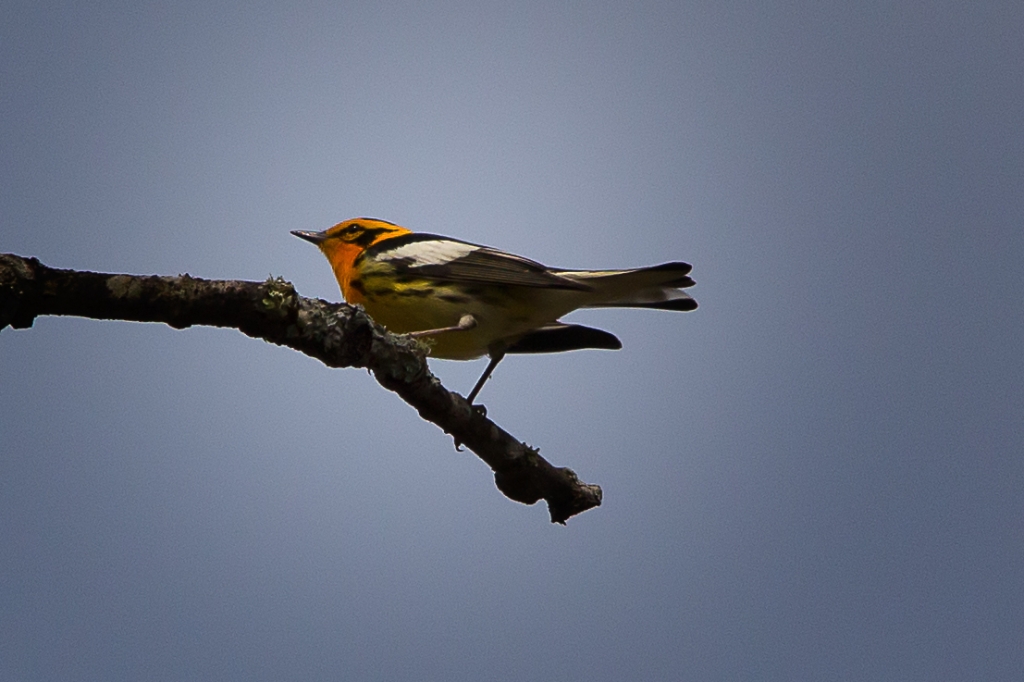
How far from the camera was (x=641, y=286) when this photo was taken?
19.8 ft

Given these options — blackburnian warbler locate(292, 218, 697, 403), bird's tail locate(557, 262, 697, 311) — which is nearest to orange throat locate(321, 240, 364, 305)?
blackburnian warbler locate(292, 218, 697, 403)

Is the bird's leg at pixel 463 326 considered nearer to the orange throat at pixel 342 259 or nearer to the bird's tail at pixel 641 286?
the bird's tail at pixel 641 286

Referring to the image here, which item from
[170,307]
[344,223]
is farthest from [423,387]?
[344,223]

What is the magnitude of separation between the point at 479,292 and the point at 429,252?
0.51 metres

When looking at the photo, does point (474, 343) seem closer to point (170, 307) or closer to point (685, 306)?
point (685, 306)

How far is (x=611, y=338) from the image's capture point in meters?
6.53

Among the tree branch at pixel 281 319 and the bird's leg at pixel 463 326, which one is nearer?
the tree branch at pixel 281 319

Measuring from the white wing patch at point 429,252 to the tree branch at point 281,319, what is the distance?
173 cm

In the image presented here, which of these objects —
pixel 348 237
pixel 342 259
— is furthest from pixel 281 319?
pixel 348 237

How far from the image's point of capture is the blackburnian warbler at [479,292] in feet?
19.4

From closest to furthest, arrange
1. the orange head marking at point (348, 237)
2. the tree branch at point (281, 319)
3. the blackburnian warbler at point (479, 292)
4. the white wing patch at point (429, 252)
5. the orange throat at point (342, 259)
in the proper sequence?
the tree branch at point (281, 319), the blackburnian warbler at point (479, 292), the white wing patch at point (429, 252), the orange throat at point (342, 259), the orange head marking at point (348, 237)

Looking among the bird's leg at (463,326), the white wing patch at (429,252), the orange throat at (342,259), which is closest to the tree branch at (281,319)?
the bird's leg at (463,326)

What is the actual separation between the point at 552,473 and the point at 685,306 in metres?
1.82

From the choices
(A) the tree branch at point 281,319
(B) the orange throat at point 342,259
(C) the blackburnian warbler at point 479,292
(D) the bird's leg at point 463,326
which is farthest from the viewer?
(B) the orange throat at point 342,259
